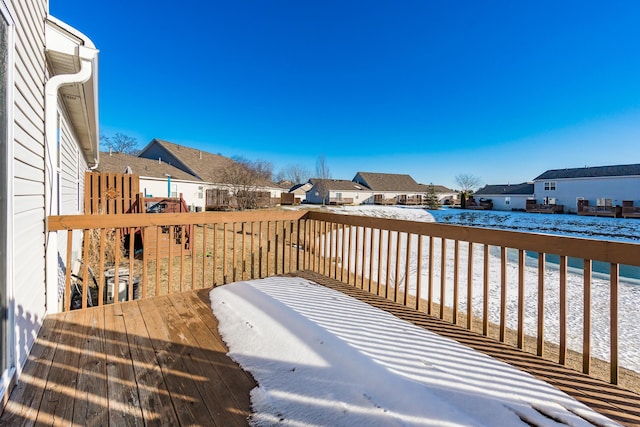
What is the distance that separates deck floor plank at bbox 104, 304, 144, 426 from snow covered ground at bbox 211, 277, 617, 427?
21.9 inches

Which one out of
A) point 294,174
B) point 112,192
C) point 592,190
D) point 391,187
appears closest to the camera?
point 112,192

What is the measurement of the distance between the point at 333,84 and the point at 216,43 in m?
6.65

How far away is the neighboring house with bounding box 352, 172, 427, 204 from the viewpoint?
125ft

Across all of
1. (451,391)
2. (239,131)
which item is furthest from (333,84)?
(451,391)

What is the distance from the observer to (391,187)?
39906 mm

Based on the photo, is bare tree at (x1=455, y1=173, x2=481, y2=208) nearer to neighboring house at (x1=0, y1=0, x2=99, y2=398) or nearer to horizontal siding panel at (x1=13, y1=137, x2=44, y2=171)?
neighboring house at (x1=0, y1=0, x2=99, y2=398)

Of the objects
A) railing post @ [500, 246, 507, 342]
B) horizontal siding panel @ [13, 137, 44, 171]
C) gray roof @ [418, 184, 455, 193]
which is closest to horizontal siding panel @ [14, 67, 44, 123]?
horizontal siding panel @ [13, 137, 44, 171]

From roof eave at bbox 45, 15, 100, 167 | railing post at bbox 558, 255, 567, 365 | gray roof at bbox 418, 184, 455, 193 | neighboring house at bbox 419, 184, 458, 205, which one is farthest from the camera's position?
gray roof at bbox 418, 184, 455, 193

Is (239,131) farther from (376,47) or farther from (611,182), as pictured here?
(611,182)

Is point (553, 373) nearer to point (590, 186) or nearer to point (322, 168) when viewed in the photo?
point (322, 168)

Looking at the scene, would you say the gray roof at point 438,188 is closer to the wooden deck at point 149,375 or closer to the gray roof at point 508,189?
the gray roof at point 508,189

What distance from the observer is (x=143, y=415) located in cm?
132

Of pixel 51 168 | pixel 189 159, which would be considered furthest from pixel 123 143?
pixel 51 168

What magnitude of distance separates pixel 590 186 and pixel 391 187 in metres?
20.2
